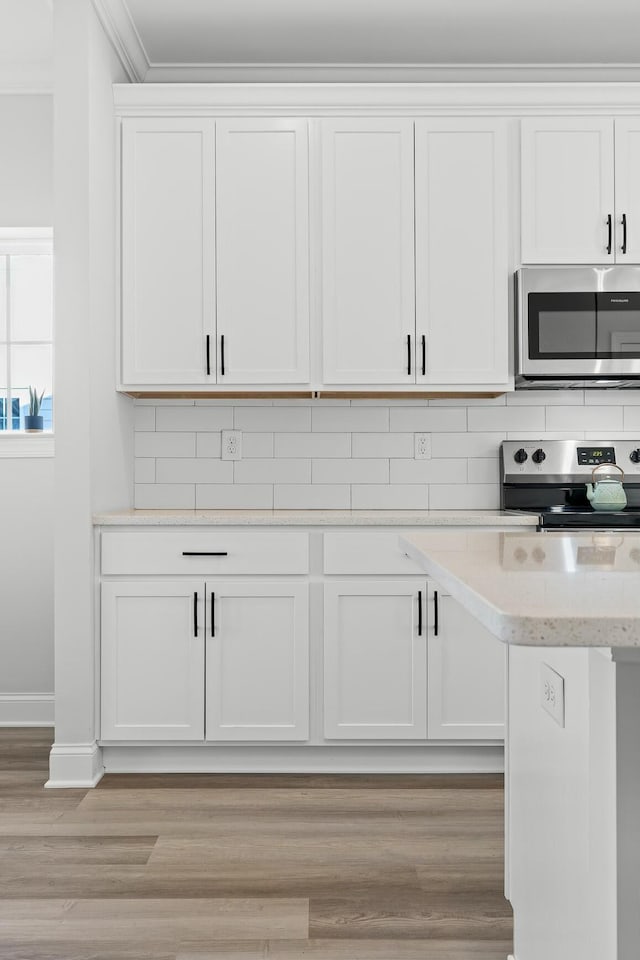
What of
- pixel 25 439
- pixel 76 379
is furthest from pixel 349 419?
pixel 25 439

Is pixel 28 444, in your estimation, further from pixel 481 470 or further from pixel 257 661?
pixel 481 470

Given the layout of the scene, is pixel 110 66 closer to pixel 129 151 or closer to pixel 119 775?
pixel 129 151

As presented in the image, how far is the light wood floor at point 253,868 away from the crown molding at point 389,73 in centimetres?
285

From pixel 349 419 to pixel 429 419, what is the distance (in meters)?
0.35

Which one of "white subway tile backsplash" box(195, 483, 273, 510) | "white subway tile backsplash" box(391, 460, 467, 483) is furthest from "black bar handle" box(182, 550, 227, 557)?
"white subway tile backsplash" box(391, 460, 467, 483)

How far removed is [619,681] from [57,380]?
2254 mm

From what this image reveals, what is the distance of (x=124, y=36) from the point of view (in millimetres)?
3006

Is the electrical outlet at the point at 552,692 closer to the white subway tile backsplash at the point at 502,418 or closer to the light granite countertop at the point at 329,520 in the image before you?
the light granite countertop at the point at 329,520

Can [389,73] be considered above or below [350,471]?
above

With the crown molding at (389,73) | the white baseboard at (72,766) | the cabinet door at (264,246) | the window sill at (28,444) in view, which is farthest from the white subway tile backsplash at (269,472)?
the crown molding at (389,73)

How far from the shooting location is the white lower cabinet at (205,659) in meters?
2.77

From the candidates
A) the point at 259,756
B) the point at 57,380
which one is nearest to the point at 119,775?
the point at 259,756

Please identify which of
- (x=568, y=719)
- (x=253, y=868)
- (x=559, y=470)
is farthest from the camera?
(x=559, y=470)

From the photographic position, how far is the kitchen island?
74cm
